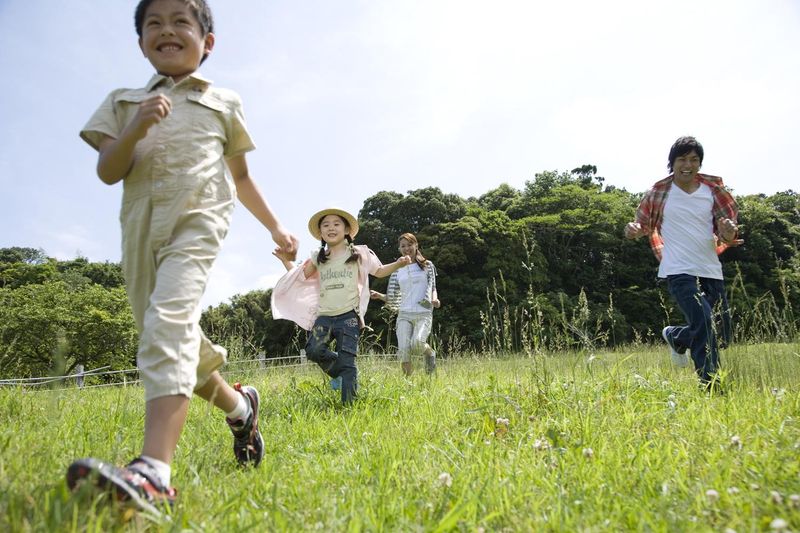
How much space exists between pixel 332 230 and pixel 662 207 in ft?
8.82

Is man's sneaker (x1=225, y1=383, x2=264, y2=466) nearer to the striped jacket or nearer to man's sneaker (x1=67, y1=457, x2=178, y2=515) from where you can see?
man's sneaker (x1=67, y1=457, x2=178, y2=515)

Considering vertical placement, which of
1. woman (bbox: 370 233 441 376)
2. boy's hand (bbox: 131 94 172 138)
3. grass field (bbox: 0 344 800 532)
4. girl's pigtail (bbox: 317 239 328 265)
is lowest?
grass field (bbox: 0 344 800 532)

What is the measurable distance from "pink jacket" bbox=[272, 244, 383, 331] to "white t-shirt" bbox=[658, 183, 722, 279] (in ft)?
7.55

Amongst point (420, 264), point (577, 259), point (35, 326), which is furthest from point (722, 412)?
point (577, 259)

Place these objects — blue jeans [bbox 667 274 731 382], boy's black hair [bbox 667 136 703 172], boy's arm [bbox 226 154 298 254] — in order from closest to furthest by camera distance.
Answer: boy's arm [bbox 226 154 298 254], blue jeans [bbox 667 274 731 382], boy's black hair [bbox 667 136 703 172]

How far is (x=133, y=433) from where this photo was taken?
2.92 metres

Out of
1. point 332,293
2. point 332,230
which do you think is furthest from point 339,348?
point 332,230

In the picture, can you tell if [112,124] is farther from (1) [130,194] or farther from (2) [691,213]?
(2) [691,213]

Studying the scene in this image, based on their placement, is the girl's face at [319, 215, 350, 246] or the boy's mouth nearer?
the boy's mouth

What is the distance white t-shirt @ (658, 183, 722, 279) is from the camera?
13.5 feet

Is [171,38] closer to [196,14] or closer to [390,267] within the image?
[196,14]

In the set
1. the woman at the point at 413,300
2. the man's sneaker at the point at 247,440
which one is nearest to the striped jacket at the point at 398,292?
the woman at the point at 413,300

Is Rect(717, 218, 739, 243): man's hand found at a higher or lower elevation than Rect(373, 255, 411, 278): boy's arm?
higher

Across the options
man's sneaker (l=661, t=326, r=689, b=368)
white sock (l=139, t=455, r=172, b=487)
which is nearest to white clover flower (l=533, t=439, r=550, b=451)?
white sock (l=139, t=455, r=172, b=487)
